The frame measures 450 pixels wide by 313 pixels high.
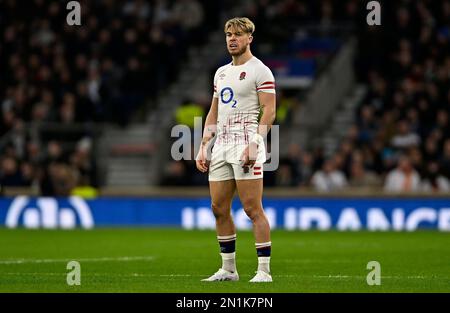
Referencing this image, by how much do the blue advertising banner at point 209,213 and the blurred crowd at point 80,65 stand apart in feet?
4.53

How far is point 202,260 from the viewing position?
50.8 feet

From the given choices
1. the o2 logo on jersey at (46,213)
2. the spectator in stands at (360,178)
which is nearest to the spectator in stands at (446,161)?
the spectator in stands at (360,178)

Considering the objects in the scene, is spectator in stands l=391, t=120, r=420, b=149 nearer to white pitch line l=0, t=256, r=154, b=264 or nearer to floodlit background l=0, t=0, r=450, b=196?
floodlit background l=0, t=0, r=450, b=196

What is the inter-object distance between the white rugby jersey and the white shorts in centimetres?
10

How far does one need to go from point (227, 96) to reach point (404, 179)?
13278mm

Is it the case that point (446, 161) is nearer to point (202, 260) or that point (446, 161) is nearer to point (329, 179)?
point (329, 179)

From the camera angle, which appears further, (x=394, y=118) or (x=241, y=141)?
(x=394, y=118)

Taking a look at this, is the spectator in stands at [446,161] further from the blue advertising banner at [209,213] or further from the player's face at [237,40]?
the player's face at [237,40]

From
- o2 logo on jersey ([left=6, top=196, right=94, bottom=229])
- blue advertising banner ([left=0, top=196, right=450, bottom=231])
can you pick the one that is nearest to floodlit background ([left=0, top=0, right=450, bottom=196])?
o2 logo on jersey ([left=6, top=196, right=94, bottom=229])

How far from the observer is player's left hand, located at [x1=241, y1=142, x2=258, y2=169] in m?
11.7

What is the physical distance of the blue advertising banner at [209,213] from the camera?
2405 centimetres

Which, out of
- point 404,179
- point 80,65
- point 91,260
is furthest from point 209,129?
point 80,65
